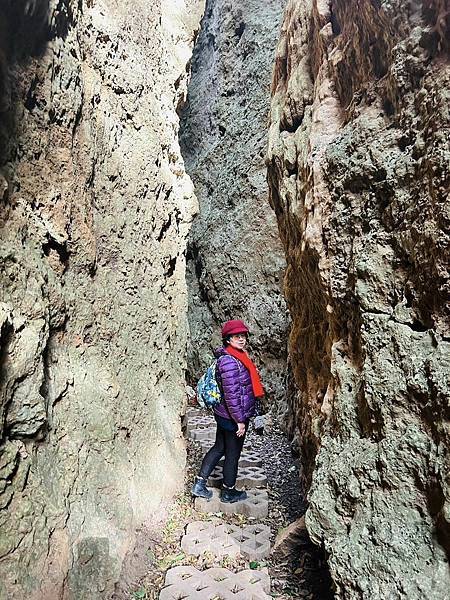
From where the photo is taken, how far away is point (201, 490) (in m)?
4.67

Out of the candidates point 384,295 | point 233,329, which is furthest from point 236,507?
point 384,295

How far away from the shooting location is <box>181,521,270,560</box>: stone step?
149 inches

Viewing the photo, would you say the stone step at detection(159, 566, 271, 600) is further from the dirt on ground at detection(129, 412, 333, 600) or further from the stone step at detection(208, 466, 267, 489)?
the stone step at detection(208, 466, 267, 489)

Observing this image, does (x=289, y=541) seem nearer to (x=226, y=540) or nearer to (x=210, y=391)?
(x=226, y=540)

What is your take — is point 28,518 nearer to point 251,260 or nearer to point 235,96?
point 251,260

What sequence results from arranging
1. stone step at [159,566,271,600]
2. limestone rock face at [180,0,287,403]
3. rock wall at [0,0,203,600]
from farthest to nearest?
limestone rock face at [180,0,287,403] < stone step at [159,566,271,600] < rock wall at [0,0,203,600]

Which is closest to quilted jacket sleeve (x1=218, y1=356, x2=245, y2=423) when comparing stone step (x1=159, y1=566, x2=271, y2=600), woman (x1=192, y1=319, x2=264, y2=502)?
woman (x1=192, y1=319, x2=264, y2=502)

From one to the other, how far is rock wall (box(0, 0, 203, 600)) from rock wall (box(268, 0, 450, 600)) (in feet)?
5.48

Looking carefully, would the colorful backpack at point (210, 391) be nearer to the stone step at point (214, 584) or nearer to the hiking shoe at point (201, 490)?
the hiking shoe at point (201, 490)

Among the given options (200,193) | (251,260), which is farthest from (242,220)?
(200,193)

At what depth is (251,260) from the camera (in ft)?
35.8

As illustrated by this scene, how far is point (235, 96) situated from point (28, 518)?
41.4 feet

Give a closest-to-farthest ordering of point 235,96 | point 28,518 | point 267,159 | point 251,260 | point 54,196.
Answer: point 28,518, point 54,196, point 267,159, point 251,260, point 235,96

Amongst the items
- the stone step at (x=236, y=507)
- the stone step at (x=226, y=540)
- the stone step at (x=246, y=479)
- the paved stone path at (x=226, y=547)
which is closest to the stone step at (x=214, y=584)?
the paved stone path at (x=226, y=547)
